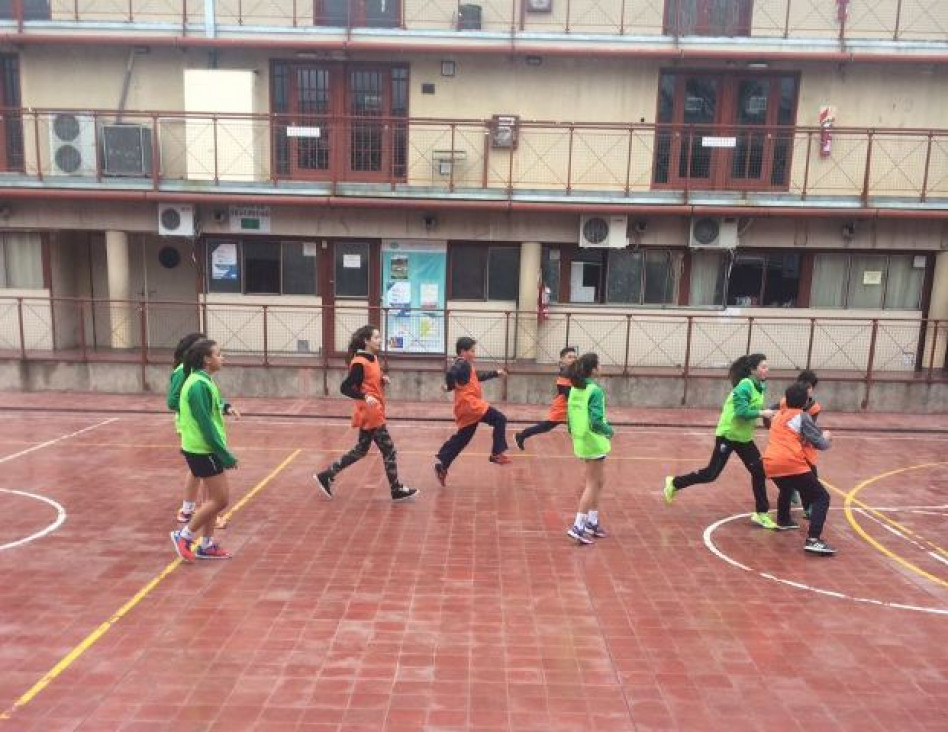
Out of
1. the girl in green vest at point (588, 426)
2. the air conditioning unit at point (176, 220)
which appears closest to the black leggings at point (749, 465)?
the girl in green vest at point (588, 426)

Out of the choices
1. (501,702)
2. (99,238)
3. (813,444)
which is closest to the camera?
(501,702)

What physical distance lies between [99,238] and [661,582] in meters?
15.0

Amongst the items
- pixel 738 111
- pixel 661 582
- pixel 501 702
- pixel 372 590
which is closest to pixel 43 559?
pixel 372 590

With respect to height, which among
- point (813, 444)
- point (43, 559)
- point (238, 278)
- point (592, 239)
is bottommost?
point (43, 559)

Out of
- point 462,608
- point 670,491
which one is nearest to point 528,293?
point 670,491

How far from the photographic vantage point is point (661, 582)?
5.88 metres

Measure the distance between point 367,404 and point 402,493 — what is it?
1.05 meters

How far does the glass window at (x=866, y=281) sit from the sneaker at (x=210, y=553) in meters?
14.1

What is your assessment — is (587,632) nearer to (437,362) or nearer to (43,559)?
(43,559)

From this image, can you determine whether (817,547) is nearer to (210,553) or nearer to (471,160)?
(210,553)

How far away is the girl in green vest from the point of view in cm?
642

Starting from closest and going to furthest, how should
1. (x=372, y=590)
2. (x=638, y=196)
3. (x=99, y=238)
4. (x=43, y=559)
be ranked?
(x=372, y=590) → (x=43, y=559) → (x=638, y=196) → (x=99, y=238)

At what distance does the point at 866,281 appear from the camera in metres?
15.7

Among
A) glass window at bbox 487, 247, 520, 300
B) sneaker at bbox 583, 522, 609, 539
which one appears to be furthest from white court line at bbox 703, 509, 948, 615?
glass window at bbox 487, 247, 520, 300
